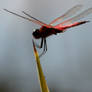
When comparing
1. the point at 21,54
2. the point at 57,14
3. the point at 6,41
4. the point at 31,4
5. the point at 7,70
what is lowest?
the point at 7,70

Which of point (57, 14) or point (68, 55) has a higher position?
point (57, 14)

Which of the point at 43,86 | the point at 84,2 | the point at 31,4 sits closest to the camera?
the point at 43,86

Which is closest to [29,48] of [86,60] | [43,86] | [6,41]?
[6,41]

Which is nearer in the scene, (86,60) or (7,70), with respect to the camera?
(86,60)

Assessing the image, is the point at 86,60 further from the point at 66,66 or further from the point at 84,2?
the point at 84,2

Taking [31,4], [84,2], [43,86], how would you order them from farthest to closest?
[31,4], [84,2], [43,86]

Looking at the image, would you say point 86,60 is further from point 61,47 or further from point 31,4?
point 31,4
